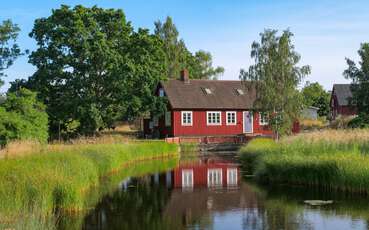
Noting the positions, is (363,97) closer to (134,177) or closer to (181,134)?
(181,134)

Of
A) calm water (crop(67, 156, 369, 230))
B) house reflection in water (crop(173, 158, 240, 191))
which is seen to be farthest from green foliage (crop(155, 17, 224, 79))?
calm water (crop(67, 156, 369, 230))

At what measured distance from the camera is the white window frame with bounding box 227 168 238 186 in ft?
75.9

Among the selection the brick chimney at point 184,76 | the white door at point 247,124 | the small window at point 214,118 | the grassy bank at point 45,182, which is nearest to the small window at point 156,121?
the brick chimney at point 184,76

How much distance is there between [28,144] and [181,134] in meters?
26.4

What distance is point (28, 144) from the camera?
81.3 feet

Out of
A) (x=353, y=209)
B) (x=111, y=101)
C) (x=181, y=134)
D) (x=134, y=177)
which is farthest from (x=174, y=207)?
(x=181, y=134)

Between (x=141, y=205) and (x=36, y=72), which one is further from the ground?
(x=36, y=72)

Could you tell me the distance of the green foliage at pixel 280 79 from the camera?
125 ft

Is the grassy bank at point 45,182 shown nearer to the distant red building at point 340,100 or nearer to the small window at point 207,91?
the small window at point 207,91

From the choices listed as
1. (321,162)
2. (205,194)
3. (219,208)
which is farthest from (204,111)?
(219,208)

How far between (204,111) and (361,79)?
14.9 m

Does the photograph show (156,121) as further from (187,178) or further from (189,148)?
(187,178)

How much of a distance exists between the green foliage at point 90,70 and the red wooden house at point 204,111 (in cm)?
569

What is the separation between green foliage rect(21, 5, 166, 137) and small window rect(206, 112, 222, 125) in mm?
7868
